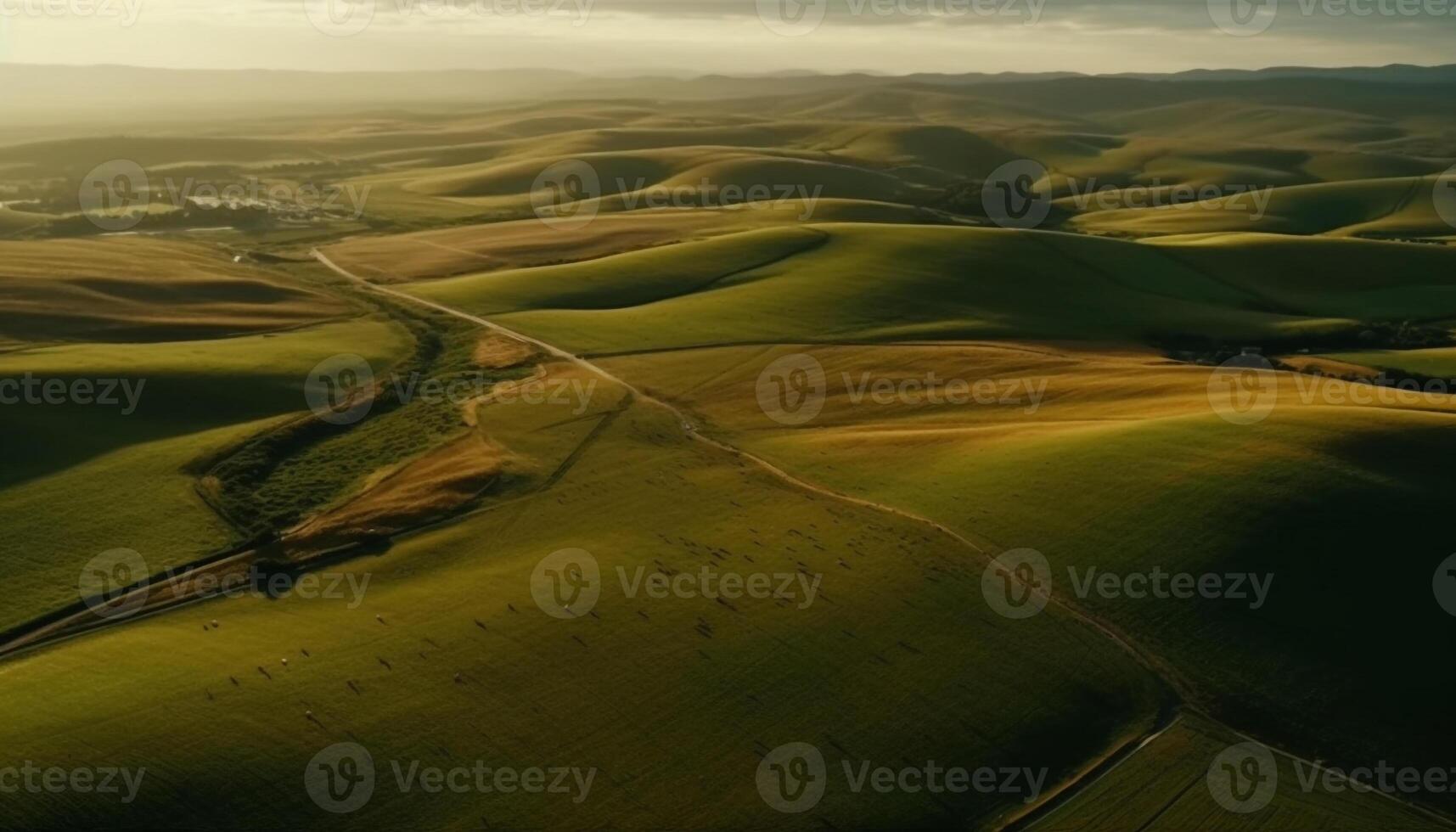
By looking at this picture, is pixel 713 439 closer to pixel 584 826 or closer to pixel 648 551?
pixel 648 551

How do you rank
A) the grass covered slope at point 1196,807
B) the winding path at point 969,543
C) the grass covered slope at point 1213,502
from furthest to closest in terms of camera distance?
the grass covered slope at point 1213,502 < the winding path at point 969,543 < the grass covered slope at point 1196,807

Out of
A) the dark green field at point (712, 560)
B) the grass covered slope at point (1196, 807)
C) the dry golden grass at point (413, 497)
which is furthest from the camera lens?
the dry golden grass at point (413, 497)

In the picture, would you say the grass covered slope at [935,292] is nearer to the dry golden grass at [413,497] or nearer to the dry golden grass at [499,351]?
the dry golden grass at [499,351]

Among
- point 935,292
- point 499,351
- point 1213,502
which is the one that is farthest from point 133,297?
point 1213,502

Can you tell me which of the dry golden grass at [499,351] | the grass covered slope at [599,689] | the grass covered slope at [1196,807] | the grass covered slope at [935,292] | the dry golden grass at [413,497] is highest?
the grass covered slope at [935,292]

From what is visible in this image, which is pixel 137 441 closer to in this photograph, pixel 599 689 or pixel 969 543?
pixel 599 689

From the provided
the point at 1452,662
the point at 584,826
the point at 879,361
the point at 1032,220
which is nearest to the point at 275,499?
the point at 584,826

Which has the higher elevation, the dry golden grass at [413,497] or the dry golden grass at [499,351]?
the dry golden grass at [499,351]

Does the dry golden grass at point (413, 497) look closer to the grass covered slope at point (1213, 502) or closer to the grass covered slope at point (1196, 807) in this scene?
the grass covered slope at point (1213, 502)

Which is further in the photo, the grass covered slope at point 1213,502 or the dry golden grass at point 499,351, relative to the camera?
the dry golden grass at point 499,351

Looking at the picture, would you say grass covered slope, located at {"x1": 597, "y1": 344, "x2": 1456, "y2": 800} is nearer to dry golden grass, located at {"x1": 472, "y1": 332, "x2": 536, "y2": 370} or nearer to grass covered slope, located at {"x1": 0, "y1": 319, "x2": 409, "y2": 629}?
dry golden grass, located at {"x1": 472, "y1": 332, "x2": 536, "y2": 370}

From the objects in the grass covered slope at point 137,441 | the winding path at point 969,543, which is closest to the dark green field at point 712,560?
the winding path at point 969,543
